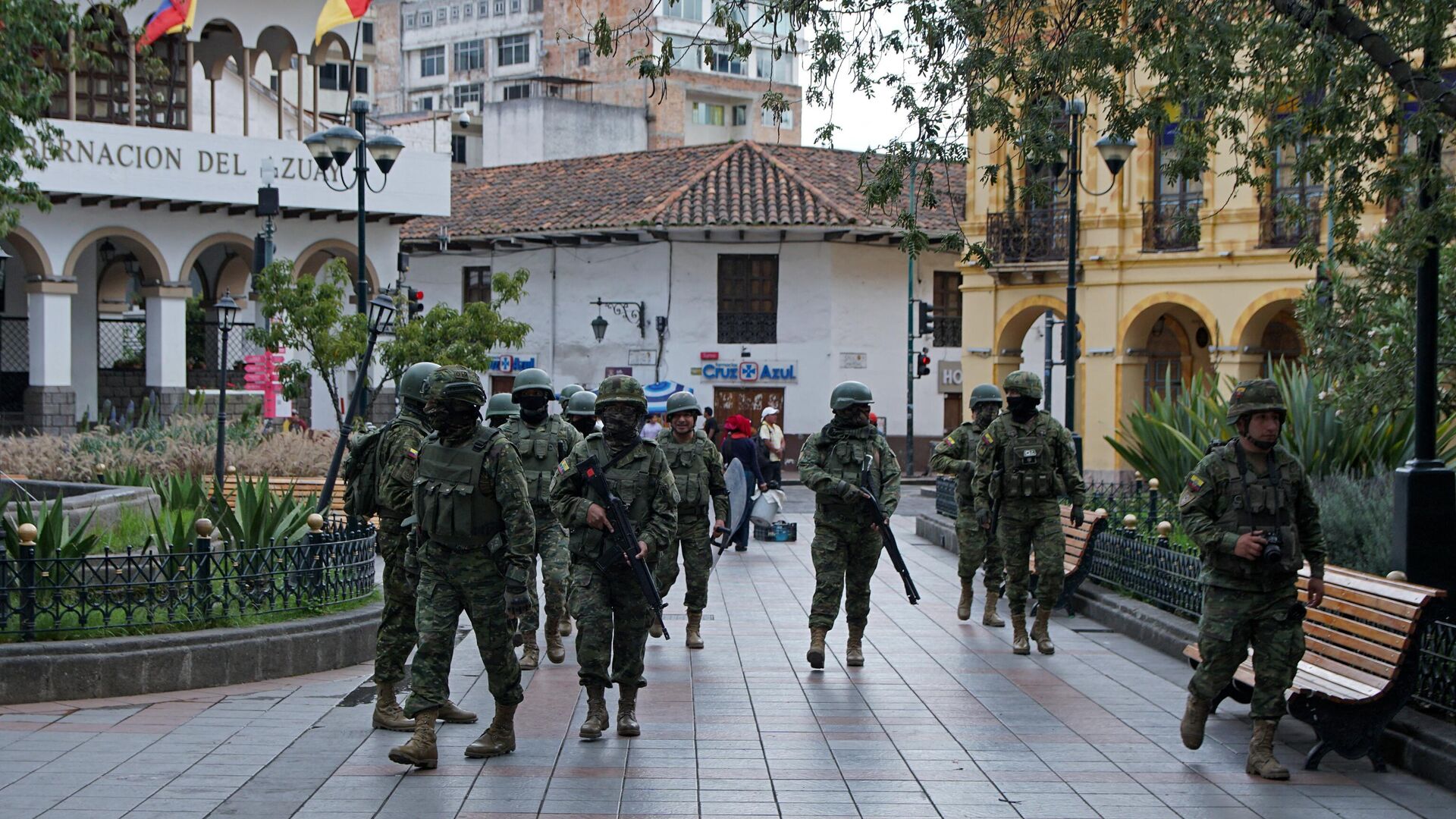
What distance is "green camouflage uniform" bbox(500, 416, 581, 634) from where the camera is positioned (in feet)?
34.9

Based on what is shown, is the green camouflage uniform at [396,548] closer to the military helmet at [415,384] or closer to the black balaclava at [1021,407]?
the military helmet at [415,384]

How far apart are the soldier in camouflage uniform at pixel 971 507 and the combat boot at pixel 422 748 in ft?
20.3

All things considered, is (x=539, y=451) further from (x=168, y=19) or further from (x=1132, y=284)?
(x=1132, y=284)

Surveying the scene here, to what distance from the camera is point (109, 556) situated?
9.41m

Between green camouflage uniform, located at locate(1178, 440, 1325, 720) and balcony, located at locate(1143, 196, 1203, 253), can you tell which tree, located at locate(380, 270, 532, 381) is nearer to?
balcony, located at locate(1143, 196, 1203, 253)

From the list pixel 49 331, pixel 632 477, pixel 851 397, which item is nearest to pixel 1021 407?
pixel 851 397

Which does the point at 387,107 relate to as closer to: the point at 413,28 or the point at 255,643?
the point at 413,28

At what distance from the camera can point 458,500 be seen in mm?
7586

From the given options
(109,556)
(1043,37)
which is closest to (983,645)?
(1043,37)

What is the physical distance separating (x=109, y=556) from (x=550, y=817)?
3999 millimetres

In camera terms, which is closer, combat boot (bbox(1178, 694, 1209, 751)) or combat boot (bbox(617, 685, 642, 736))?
combat boot (bbox(1178, 694, 1209, 751))

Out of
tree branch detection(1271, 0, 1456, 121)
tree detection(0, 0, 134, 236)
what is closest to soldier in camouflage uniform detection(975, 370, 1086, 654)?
tree branch detection(1271, 0, 1456, 121)

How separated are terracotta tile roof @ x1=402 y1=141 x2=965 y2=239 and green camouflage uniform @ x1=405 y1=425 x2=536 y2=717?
29.2 metres

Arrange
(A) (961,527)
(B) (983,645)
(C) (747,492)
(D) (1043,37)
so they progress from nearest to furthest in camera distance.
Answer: (D) (1043,37) < (B) (983,645) < (A) (961,527) < (C) (747,492)
